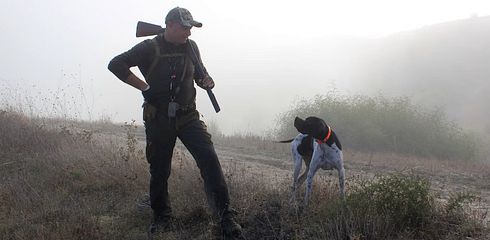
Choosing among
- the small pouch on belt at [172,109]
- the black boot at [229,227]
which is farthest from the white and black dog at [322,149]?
the small pouch on belt at [172,109]

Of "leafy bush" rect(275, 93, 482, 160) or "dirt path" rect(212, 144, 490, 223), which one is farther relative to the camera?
"leafy bush" rect(275, 93, 482, 160)

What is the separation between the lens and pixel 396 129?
2105 cm

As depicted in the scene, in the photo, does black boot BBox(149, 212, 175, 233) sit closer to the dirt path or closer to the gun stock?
the gun stock

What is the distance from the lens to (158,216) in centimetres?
521

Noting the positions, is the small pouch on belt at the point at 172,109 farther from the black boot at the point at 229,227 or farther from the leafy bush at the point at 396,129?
the leafy bush at the point at 396,129

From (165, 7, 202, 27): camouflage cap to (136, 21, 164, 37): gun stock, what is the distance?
0.38 metres

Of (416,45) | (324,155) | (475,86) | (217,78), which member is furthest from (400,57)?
(324,155)

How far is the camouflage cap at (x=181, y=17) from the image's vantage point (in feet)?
15.1

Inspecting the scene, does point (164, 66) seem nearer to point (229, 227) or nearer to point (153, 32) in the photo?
point (153, 32)

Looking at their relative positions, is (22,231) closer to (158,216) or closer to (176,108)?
(158,216)

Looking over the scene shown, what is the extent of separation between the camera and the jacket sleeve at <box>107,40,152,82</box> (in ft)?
15.1

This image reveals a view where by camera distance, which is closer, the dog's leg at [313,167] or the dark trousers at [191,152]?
the dark trousers at [191,152]

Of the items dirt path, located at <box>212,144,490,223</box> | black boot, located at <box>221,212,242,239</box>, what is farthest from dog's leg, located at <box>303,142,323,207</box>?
dirt path, located at <box>212,144,490,223</box>

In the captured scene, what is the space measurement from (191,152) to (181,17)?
1320 mm
